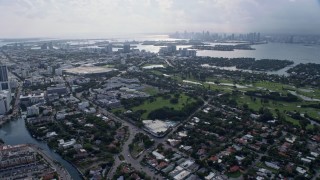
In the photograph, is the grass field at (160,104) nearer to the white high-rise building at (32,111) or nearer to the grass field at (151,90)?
the grass field at (151,90)

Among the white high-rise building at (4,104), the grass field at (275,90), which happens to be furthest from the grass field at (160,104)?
the white high-rise building at (4,104)

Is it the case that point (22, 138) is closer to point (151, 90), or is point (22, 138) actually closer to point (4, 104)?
point (4, 104)

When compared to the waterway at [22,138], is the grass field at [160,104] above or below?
above

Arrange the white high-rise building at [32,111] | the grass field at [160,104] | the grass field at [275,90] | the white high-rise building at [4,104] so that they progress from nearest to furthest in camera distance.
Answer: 1. the white high-rise building at [32,111]
2. the white high-rise building at [4,104]
3. the grass field at [275,90]
4. the grass field at [160,104]

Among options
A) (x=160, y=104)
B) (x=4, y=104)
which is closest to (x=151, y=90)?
(x=160, y=104)

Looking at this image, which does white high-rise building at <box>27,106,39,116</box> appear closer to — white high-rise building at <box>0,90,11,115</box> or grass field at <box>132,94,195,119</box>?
white high-rise building at <box>0,90,11,115</box>

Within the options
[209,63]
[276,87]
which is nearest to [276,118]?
[276,87]

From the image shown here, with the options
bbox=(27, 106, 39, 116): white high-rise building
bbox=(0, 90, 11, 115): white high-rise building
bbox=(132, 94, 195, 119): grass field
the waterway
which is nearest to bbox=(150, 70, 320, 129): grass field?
bbox=(132, 94, 195, 119): grass field

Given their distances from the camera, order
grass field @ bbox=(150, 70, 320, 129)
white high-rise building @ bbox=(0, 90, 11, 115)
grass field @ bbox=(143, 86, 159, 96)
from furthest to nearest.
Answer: grass field @ bbox=(143, 86, 159, 96)
grass field @ bbox=(150, 70, 320, 129)
white high-rise building @ bbox=(0, 90, 11, 115)

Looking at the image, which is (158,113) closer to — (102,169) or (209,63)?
(102,169)

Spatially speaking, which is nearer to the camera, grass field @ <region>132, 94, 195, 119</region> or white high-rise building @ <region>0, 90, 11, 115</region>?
white high-rise building @ <region>0, 90, 11, 115</region>

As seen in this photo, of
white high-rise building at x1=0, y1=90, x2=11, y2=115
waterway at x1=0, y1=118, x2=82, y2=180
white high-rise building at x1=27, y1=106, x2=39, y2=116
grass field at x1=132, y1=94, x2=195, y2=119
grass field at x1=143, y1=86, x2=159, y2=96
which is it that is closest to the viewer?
waterway at x1=0, y1=118, x2=82, y2=180
